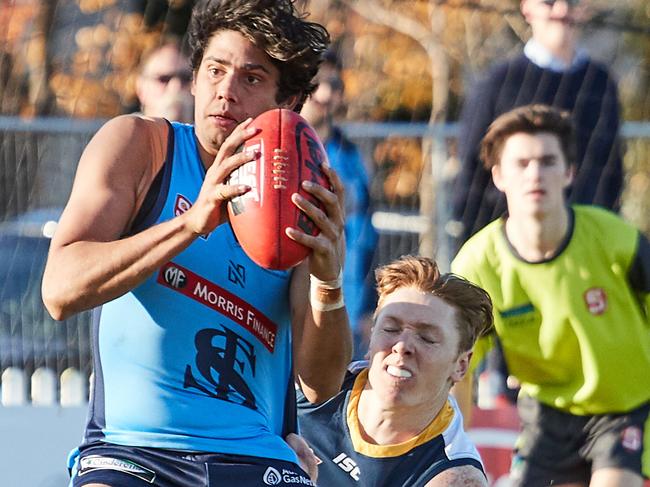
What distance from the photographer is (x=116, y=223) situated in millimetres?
3105

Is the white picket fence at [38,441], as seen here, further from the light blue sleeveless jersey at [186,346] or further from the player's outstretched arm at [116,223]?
the player's outstretched arm at [116,223]

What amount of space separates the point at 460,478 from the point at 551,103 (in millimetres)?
3650

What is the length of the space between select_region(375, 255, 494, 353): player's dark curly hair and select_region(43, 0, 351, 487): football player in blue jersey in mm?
887

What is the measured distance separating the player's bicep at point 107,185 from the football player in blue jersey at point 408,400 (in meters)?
1.14

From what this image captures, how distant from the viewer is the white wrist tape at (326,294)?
10.5 ft

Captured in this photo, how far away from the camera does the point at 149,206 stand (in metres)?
3.19

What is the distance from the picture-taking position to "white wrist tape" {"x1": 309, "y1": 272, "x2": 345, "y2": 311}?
3215 mm

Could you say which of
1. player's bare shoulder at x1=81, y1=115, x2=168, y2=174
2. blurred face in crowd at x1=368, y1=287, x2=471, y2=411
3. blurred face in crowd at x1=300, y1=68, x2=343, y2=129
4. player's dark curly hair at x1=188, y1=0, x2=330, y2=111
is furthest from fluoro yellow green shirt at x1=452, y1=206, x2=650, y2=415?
player's bare shoulder at x1=81, y1=115, x2=168, y2=174

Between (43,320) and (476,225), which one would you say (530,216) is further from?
(43,320)

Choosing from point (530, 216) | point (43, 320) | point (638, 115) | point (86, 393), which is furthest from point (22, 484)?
point (638, 115)

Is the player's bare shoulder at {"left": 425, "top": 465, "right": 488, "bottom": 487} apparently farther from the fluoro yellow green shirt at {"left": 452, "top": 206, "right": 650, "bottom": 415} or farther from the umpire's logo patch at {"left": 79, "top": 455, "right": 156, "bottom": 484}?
the fluoro yellow green shirt at {"left": 452, "top": 206, "right": 650, "bottom": 415}

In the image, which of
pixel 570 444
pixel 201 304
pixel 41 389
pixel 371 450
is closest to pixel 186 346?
pixel 201 304

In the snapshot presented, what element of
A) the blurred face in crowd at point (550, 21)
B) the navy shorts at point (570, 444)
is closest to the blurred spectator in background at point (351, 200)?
the blurred face in crowd at point (550, 21)

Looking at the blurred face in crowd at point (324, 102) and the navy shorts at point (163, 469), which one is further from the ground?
the blurred face in crowd at point (324, 102)
